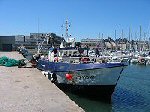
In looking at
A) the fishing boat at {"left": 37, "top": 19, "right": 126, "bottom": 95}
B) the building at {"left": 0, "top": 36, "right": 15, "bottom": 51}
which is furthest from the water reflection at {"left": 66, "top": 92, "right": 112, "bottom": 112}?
the building at {"left": 0, "top": 36, "right": 15, "bottom": 51}

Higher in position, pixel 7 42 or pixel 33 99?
pixel 7 42

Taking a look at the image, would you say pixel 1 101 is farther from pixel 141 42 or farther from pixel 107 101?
pixel 141 42

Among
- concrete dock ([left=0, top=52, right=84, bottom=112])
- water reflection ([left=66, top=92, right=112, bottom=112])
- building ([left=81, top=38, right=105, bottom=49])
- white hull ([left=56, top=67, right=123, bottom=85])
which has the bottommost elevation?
water reflection ([left=66, top=92, right=112, bottom=112])

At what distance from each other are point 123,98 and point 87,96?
2262 mm

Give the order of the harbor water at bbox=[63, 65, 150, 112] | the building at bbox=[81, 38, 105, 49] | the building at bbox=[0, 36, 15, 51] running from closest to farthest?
the harbor water at bbox=[63, 65, 150, 112], the building at bbox=[81, 38, 105, 49], the building at bbox=[0, 36, 15, 51]

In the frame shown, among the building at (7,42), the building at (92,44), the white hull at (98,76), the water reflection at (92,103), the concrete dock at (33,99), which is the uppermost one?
the building at (7,42)

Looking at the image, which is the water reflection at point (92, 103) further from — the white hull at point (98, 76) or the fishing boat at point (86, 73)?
the white hull at point (98, 76)

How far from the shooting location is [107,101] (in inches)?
779

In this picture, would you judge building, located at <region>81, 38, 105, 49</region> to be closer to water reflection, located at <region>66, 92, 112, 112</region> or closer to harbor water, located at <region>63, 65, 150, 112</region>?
harbor water, located at <region>63, 65, 150, 112</region>

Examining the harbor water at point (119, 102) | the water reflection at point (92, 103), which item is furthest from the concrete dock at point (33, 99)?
the harbor water at point (119, 102)

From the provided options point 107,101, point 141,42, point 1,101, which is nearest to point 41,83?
point 107,101

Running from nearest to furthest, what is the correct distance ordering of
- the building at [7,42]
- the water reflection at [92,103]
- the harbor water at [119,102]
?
the harbor water at [119,102]
the water reflection at [92,103]
the building at [7,42]

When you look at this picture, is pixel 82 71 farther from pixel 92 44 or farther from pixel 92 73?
pixel 92 44

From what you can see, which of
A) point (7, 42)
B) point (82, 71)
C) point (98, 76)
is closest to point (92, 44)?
point (82, 71)
